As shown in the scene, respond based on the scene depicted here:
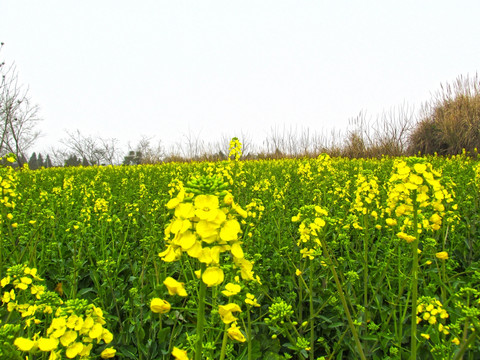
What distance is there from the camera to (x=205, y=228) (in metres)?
0.80

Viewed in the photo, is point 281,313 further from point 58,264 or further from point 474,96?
point 474,96

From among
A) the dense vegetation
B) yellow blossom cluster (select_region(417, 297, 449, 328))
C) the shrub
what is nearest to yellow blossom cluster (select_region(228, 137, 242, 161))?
the dense vegetation

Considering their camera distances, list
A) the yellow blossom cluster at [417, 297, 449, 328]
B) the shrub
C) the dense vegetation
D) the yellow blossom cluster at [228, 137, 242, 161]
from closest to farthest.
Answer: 1. the dense vegetation
2. the yellow blossom cluster at [417, 297, 449, 328]
3. the yellow blossom cluster at [228, 137, 242, 161]
4. the shrub

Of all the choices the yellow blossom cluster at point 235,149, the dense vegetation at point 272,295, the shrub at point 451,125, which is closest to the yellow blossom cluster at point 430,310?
the dense vegetation at point 272,295

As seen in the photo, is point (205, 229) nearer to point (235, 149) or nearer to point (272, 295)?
point (272, 295)

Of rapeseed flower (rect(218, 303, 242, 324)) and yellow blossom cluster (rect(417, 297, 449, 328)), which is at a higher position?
rapeseed flower (rect(218, 303, 242, 324))

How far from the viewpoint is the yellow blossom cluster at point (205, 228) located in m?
0.79

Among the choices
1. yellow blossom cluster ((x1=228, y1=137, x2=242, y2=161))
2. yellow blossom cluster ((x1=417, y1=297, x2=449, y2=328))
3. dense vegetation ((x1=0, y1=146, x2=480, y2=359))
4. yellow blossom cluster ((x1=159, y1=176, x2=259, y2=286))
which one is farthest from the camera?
yellow blossom cluster ((x1=228, y1=137, x2=242, y2=161))

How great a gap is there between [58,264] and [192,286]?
6.02 ft

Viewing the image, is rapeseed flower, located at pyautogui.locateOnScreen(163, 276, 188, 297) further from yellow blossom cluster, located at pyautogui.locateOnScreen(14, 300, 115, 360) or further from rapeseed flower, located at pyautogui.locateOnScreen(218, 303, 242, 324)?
yellow blossom cluster, located at pyautogui.locateOnScreen(14, 300, 115, 360)

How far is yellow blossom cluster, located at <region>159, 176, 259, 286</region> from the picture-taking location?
794mm

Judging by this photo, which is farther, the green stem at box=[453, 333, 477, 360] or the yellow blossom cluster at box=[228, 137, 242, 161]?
the yellow blossom cluster at box=[228, 137, 242, 161]

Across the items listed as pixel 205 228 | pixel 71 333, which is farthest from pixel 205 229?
pixel 71 333

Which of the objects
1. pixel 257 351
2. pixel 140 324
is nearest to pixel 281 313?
pixel 257 351
